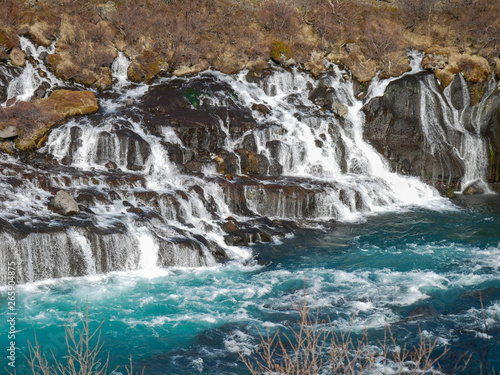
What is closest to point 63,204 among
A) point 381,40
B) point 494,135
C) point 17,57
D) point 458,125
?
point 17,57

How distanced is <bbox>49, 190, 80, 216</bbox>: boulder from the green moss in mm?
22912

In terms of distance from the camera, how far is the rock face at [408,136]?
84.7 feet

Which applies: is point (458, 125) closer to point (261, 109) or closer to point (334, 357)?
point (261, 109)

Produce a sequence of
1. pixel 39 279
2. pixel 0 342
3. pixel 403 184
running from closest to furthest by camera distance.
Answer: pixel 0 342 < pixel 39 279 < pixel 403 184

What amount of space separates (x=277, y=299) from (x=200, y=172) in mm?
10874

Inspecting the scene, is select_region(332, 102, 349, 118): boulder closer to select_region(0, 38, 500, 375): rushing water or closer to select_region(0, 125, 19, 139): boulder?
select_region(0, 38, 500, 375): rushing water

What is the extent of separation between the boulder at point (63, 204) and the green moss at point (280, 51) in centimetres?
2291

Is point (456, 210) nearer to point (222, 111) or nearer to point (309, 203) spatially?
point (309, 203)

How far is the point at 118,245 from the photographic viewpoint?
1492 cm

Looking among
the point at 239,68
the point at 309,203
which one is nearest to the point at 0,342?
the point at 309,203

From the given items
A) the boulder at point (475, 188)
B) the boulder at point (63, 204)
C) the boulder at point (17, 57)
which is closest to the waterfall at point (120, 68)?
the boulder at point (17, 57)

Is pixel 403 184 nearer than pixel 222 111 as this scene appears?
Yes

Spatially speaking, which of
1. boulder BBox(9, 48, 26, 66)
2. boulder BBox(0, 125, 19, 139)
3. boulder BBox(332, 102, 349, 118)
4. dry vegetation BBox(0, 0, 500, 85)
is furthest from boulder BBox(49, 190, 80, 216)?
boulder BBox(332, 102, 349, 118)

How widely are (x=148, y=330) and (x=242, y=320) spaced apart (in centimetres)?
250
